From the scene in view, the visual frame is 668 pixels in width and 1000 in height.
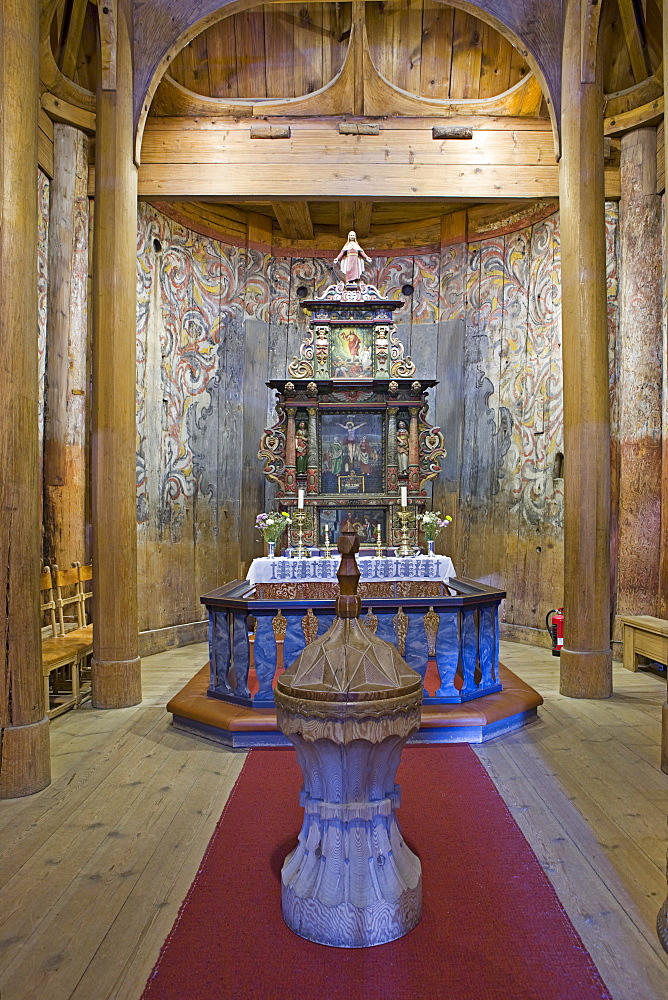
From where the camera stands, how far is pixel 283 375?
9.59 metres

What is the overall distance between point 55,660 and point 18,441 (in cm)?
187

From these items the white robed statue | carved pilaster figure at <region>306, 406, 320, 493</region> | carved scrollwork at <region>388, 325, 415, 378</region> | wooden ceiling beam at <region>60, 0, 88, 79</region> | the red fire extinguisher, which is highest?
wooden ceiling beam at <region>60, 0, 88, 79</region>

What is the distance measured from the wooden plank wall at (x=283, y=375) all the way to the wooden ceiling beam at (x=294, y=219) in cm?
36

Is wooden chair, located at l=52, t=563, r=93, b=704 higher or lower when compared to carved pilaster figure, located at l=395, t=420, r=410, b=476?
lower

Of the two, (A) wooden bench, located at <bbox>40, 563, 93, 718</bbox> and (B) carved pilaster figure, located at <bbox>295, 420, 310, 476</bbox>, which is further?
(B) carved pilaster figure, located at <bbox>295, 420, 310, 476</bbox>

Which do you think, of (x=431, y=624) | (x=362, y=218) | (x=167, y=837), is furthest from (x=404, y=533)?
(x=167, y=837)

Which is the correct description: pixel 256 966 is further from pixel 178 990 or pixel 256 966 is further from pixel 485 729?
pixel 485 729

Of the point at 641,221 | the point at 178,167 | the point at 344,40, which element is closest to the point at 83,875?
the point at 178,167

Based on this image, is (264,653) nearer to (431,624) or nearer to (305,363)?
(431,624)

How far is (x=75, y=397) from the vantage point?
6809 mm

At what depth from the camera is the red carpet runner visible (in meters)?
2.21

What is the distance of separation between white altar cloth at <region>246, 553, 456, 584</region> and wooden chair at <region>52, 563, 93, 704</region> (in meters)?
1.50

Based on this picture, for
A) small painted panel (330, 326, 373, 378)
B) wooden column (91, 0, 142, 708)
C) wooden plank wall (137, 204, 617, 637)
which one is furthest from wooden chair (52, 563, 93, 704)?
A: small painted panel (330, 326, 373, 378)

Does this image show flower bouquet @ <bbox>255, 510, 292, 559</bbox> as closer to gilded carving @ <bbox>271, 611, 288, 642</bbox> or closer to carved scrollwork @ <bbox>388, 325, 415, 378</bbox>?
carved scrollwork @ <bbox>388, 325, 415, 378</bbox>
